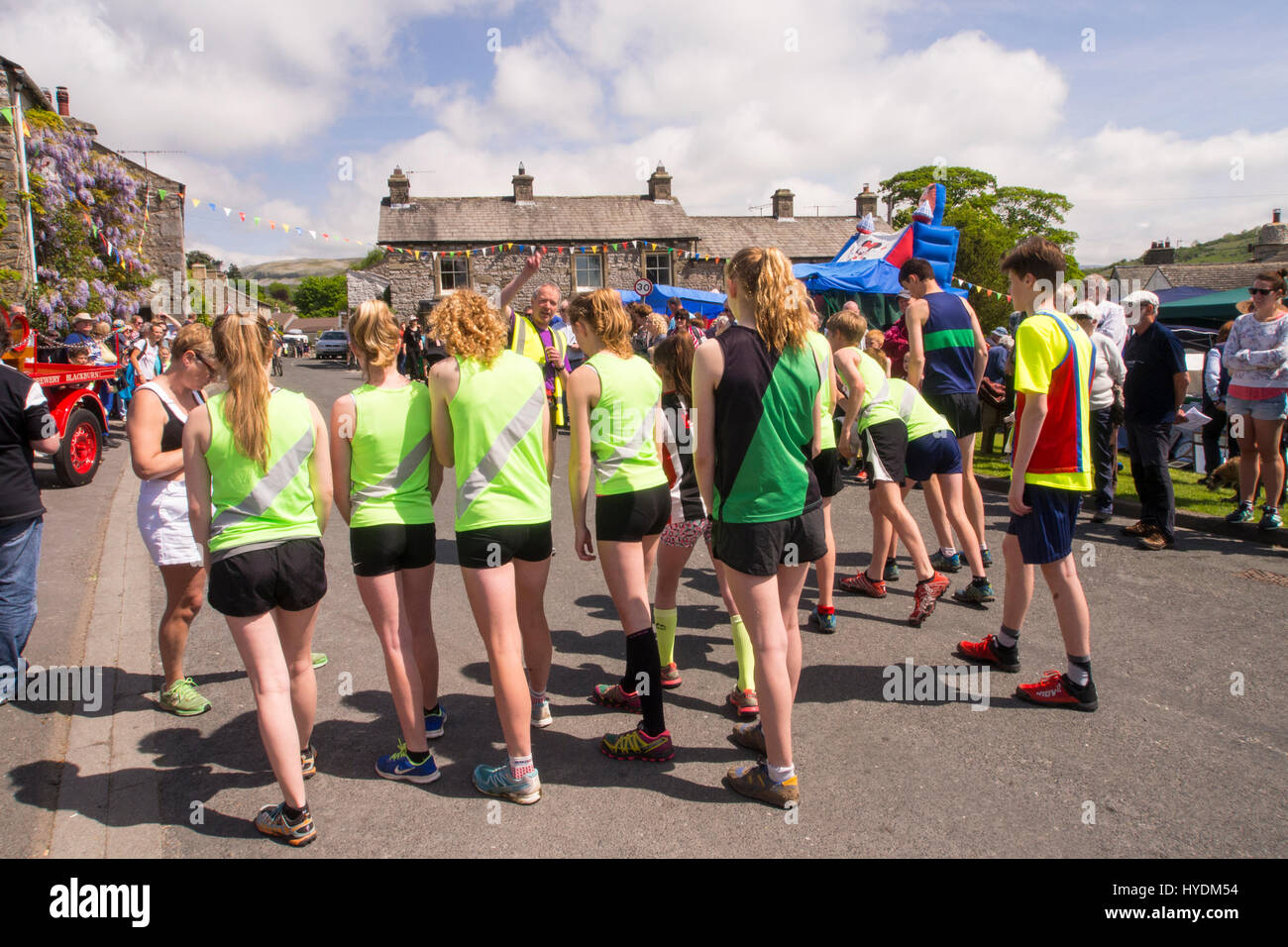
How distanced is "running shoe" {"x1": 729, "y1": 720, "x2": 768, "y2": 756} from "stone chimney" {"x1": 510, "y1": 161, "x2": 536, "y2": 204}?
124 ft

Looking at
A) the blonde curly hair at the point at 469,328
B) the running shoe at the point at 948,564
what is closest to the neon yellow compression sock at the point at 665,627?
the blonde curly hair at the point at 469,328

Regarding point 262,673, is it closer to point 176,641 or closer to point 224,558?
point 224,558

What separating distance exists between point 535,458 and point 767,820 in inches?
63.6

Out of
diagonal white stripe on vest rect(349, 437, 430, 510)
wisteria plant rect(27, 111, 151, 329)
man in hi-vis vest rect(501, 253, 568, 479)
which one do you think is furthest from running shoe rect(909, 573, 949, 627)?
wisteria plant rect(27, 111, 151, 329)

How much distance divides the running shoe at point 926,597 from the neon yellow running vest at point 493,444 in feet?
9.34

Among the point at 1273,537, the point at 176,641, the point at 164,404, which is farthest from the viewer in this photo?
the point at 1273,537

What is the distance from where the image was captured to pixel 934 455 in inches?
203

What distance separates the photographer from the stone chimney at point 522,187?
125 ft

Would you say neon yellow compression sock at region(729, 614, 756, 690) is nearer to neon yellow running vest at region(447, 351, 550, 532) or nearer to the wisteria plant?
neon yellow running vest at region(447, 351, 550, 532)

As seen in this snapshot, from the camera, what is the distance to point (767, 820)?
2.99 metres

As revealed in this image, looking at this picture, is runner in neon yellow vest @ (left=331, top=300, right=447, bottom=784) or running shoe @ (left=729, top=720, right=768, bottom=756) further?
running shoe @ (left=729, top=720, right=768, bottom=756)

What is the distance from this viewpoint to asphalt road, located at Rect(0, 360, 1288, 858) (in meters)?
2.89

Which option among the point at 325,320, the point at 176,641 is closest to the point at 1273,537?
the point at 176,641
